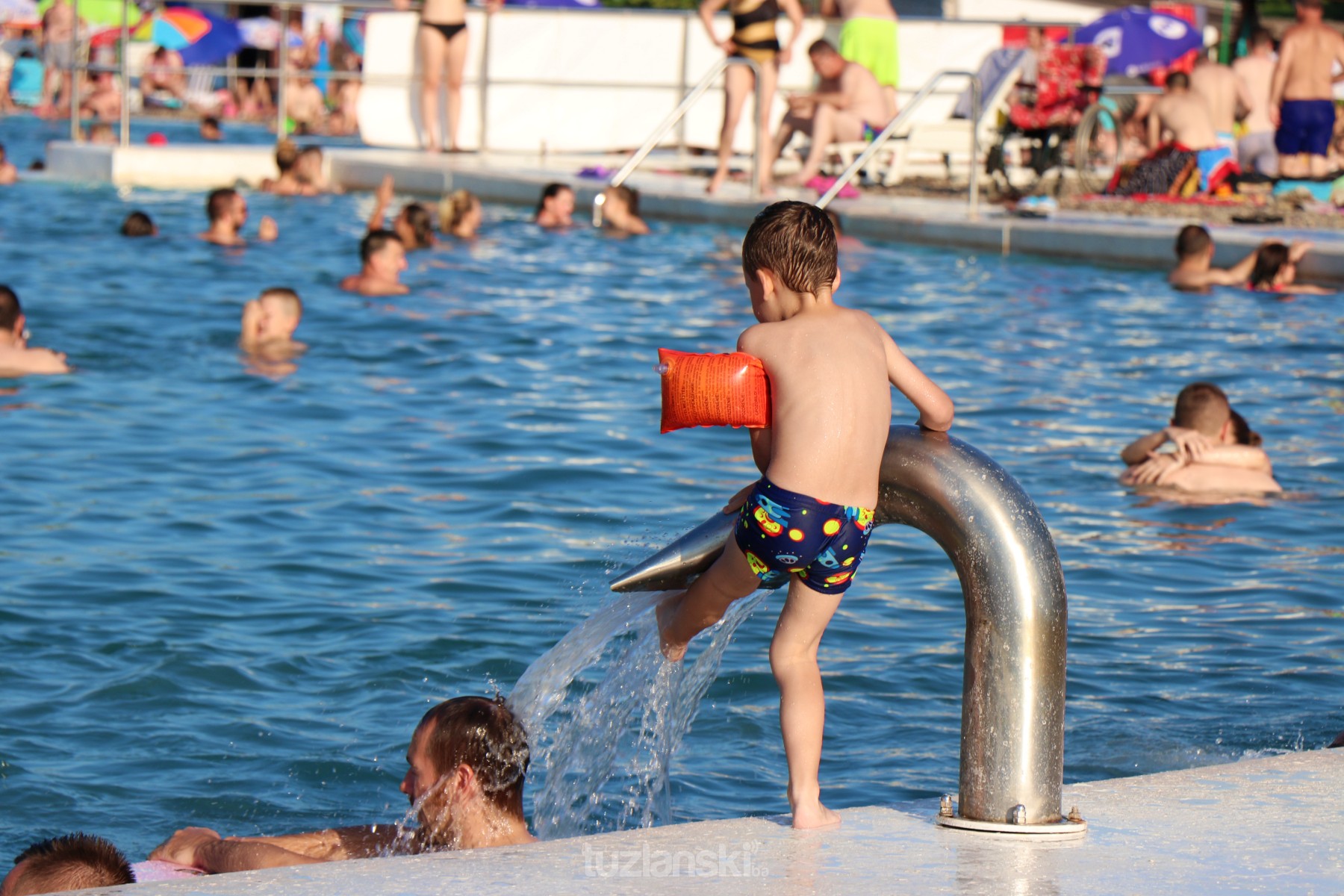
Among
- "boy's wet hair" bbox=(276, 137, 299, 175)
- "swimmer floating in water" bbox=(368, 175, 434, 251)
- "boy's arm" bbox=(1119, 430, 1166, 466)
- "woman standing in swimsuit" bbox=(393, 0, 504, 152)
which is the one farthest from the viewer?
"boy's wet hair" bbox=(276, 137, 299, 175)

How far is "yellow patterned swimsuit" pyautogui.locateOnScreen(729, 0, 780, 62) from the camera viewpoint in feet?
53.9

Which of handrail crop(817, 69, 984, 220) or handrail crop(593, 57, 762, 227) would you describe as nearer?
handrail crop(817, 69, 984, 220)

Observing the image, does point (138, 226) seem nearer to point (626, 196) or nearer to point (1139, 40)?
point (626, 196)

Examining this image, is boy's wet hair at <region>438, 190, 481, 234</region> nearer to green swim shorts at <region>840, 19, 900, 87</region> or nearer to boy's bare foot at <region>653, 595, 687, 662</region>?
green swim shorts at <region>840, 19, 900, 87</region>

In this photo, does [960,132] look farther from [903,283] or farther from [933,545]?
[933,545]

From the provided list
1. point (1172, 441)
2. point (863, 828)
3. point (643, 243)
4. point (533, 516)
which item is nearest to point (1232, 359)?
point (1172, 441)

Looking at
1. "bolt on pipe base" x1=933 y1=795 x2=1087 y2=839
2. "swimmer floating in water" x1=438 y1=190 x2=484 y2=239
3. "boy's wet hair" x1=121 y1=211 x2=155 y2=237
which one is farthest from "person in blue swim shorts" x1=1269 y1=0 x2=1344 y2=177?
"bolt on pipe base" x1=933 y1=795 x2=1087 y2=839

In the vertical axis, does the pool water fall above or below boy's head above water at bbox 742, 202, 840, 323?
below

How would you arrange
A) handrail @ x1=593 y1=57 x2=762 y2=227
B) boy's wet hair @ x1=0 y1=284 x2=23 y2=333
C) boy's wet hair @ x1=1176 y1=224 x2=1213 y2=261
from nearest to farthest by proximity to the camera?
1. boy's wet hair @ x1=0 y1=284 x2=23 y2=333
2. boy's wet hair @ x1=1176 y1=224 x2=1213 y2=261
3. handrail @ x1=593 y1=57 x2=762 y2=227

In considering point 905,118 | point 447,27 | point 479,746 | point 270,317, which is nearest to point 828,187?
point 905,118

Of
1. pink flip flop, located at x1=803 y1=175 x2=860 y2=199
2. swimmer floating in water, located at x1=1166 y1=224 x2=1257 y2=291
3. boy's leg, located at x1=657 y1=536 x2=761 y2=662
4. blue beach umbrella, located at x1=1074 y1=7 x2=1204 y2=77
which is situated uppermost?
blue beach umbrella, located at x1=1074 y1=7 x2=1204 y2=77

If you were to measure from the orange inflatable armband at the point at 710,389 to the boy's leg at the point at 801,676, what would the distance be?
0.38 metres

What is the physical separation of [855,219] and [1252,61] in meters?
7.08

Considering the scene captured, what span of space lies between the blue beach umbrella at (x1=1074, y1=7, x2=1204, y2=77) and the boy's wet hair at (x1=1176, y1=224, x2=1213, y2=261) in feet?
36.4
